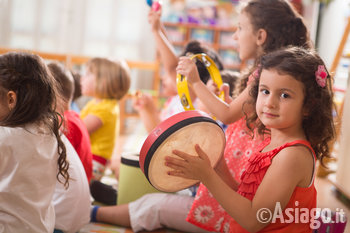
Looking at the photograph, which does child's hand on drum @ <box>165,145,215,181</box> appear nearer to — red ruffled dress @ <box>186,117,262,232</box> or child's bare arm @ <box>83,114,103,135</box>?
red ruffled dress @ <box>186,117,262,232</box>

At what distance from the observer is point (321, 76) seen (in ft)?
3.08

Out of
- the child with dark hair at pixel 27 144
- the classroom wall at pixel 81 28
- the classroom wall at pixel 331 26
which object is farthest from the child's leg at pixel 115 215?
the classroom wall at pixel 81 28

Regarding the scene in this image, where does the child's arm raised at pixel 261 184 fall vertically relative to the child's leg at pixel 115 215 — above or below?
above

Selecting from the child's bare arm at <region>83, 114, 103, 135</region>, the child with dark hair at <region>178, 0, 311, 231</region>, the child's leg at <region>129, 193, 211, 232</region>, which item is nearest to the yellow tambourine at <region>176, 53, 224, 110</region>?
the child with dark hair at <region>178, 0, 311, 231</region>

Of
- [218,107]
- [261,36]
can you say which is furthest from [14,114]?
[261,36]

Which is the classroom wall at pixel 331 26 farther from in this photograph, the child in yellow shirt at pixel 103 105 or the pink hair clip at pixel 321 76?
the pink hair clip at pixel 321 76

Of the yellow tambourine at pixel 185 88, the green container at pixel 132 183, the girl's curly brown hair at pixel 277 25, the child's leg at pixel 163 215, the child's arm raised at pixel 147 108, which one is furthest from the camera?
the child's arm raised at pixel 147 108

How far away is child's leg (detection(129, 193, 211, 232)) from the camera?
158 cm

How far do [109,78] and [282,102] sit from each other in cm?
147

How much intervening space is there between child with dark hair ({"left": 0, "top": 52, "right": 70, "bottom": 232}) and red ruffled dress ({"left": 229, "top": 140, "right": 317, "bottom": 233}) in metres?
0.51

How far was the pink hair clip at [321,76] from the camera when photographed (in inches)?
36.8

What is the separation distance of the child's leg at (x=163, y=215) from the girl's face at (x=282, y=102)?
2.42 feet

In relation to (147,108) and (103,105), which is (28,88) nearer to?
(147,108)

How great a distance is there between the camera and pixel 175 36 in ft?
17.5
